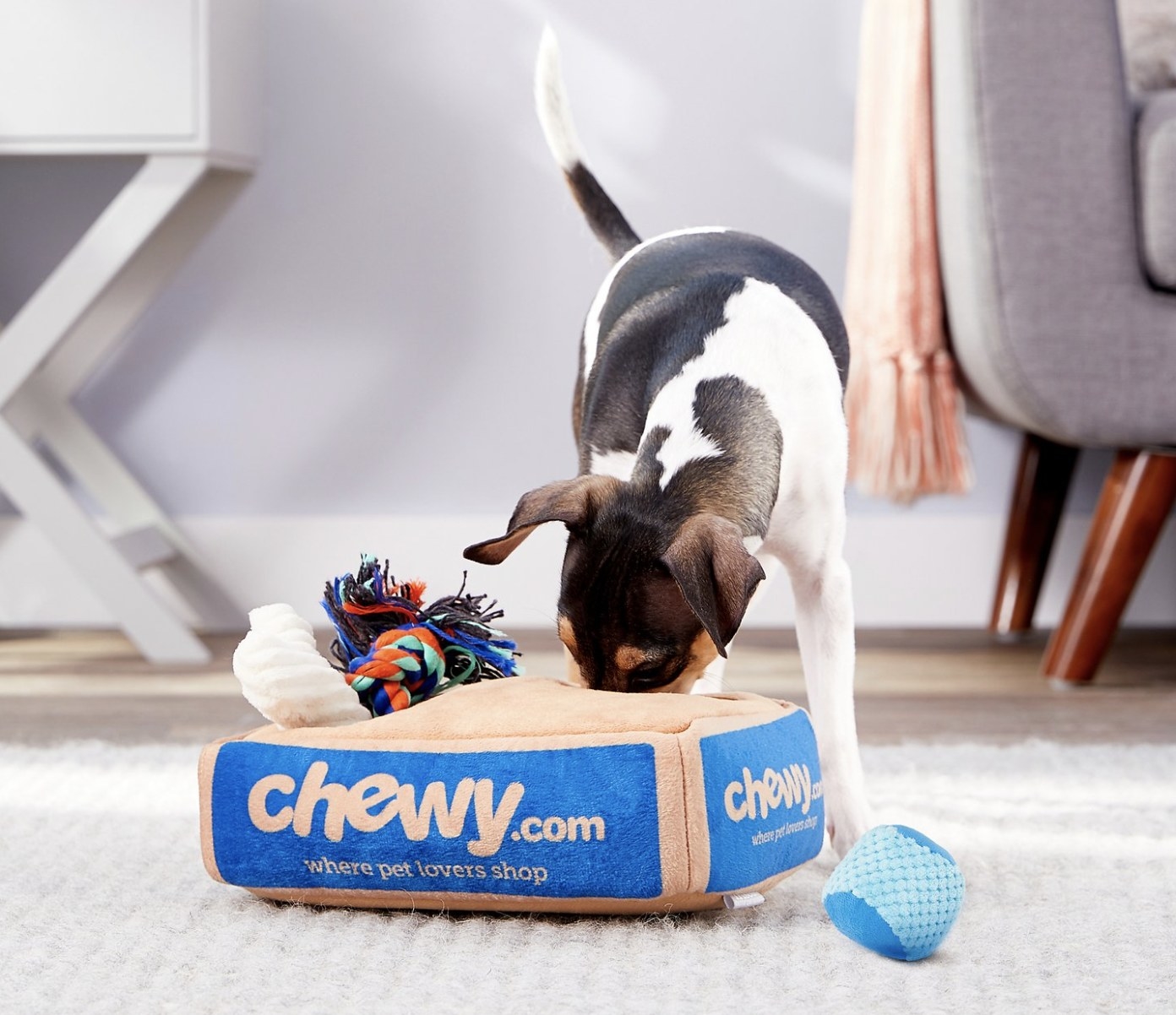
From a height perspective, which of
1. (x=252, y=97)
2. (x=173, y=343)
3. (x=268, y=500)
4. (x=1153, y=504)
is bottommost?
(x=268, y=500)

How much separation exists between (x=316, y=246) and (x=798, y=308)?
1.48 m

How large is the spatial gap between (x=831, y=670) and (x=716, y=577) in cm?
33

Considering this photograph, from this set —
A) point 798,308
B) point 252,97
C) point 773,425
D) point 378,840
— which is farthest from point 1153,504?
point 252,97

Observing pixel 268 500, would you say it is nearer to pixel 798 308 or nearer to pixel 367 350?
pixel 367 350

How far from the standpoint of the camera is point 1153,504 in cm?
203

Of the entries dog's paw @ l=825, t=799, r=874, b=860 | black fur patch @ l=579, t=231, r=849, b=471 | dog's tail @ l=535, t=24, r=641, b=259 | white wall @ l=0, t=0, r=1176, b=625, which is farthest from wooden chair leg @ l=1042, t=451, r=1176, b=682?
dog's paw @ l=825, t=799, r=874, b=860

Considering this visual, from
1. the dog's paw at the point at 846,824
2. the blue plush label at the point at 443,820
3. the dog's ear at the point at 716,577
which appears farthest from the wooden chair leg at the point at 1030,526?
the blue plush label at the point at 443,820

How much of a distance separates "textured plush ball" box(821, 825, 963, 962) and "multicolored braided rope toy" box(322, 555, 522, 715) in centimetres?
37

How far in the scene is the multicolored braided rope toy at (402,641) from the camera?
1.12 metres

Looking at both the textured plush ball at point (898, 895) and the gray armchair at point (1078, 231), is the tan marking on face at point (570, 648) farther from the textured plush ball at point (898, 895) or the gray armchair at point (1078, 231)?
the gray armchair at point (1078, 231)

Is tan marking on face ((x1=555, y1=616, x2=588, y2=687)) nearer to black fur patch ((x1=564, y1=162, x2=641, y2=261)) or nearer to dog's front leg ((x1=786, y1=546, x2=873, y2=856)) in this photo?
dog's front leg ((x1=786, y1=546, x2=873, y2=856))

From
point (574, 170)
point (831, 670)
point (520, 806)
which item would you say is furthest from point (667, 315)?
point (520, 806)

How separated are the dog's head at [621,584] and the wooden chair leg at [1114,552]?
1.08 m

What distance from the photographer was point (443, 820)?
37.9 inches
